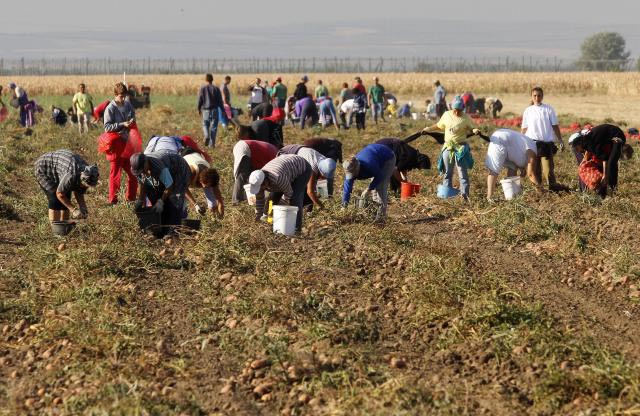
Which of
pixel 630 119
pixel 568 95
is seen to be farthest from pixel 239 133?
pixel 568 95

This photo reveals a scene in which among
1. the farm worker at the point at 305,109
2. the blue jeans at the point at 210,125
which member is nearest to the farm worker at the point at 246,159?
the blue jeans at the point at 210,125

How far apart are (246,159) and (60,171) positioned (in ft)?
6.34

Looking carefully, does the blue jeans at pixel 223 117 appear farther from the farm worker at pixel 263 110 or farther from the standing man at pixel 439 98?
the standing man at pixel 439 98

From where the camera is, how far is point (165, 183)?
30.7 ft

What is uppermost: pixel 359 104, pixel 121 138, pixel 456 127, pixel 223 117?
pixel 359 104

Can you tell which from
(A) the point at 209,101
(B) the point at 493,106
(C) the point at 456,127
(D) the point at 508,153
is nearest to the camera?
(D) the point at 508,153

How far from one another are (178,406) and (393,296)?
261 cm

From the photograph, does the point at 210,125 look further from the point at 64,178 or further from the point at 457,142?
the point at 64,178

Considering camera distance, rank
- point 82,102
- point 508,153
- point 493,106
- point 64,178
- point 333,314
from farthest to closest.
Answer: point 493,106, point 82,102, point 508,153, point 64,178, point 333,314

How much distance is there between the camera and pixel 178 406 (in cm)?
573

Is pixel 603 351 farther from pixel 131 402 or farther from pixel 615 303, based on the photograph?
pixel 131 402

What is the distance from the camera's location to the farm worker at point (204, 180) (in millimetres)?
9414

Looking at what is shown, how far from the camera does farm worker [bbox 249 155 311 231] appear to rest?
364 inches

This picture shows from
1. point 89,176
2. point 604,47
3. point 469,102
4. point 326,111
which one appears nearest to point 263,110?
point 326,111
